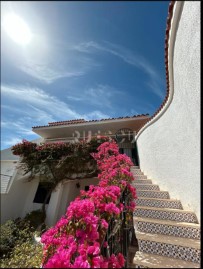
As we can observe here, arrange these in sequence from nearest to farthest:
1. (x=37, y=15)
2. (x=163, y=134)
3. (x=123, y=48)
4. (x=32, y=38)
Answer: (x=37, y=15)
(x=32, y=38)
(x=123, y=48)
(x=163, y=134)

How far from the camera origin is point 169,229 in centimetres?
296

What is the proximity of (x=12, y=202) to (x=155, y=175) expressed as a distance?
905 cm

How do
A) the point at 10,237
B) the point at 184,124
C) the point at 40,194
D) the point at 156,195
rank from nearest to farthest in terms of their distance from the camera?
the point at 184,124
the point at 156,195
the point at 10,237
the point at 40,194

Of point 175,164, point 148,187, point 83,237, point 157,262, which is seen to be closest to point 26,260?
point 83,237

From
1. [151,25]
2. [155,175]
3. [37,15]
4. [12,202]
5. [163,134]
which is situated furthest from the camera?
[12,202]

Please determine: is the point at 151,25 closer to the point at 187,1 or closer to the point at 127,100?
the point at 187,1

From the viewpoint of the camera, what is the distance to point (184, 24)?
10.4 feet

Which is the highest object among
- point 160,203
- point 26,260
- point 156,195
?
point 156,195

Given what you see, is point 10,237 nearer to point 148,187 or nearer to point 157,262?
point 148,187

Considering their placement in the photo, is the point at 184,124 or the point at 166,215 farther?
the point at 184,124

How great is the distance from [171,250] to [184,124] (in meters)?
2.53

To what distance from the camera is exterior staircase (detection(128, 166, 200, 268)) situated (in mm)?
2276

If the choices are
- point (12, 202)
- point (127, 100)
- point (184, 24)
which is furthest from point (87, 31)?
point (12, 202)

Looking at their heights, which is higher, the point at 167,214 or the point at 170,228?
the point at 167,214
